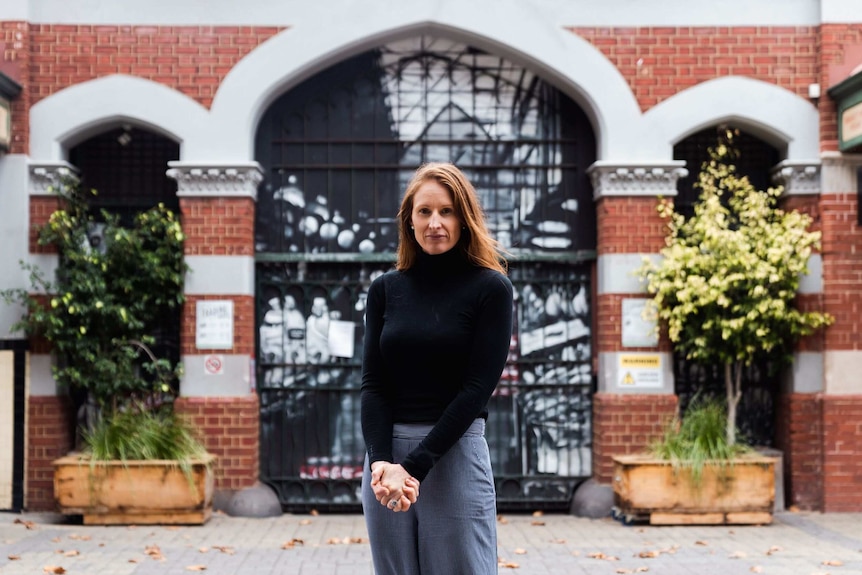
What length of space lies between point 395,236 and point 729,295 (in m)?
3.37

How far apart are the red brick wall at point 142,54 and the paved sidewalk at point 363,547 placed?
4.19 meters

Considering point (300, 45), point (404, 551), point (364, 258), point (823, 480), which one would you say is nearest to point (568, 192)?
point (364, 258)

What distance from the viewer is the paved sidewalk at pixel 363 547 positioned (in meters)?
7.58

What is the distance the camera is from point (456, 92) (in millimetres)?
10719

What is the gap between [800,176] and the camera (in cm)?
1023

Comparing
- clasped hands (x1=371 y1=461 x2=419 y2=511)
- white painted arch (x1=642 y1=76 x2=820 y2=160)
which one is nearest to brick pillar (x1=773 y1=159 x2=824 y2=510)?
white painted arch (x1=642 y1=76 x2=820 y2=160)

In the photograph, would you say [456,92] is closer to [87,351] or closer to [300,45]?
[300,45]

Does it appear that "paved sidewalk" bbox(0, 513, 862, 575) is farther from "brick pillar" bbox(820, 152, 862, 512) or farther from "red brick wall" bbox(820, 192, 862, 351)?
"red brick wall" bbox(820, 192, 862, 351)

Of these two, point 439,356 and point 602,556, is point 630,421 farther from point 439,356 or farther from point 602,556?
point 439,356

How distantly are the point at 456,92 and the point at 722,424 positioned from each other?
4303mm

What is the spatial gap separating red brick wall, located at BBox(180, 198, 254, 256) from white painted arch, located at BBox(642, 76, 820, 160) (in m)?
4.17

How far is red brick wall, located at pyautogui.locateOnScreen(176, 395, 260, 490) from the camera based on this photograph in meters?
9.97

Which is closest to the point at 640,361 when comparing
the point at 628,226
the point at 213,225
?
the point at 628,226

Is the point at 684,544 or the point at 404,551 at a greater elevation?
the point at 404,551
